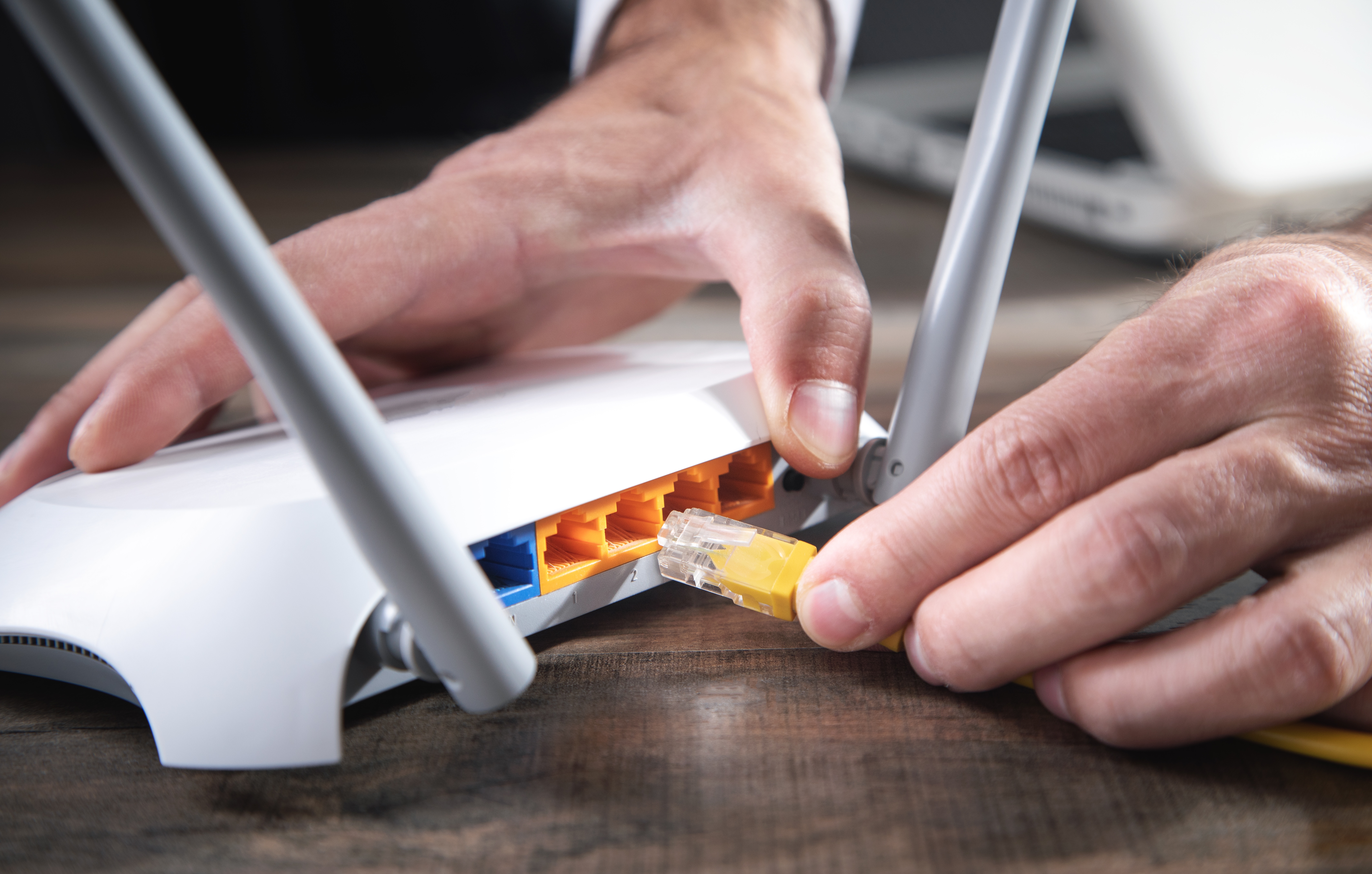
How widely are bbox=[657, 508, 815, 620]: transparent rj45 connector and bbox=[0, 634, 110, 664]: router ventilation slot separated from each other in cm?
22

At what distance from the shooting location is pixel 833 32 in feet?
2.82

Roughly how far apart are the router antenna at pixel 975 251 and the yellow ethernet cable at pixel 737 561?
0.08 m

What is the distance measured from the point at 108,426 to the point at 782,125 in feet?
1.43

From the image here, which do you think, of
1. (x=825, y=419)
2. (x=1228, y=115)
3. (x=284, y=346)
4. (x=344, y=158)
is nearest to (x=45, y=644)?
(x=284, y=346)

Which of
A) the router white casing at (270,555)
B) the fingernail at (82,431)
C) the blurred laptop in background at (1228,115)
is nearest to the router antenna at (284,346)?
the router white casing at (270,555)

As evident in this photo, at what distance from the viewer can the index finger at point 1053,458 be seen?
1.21ft

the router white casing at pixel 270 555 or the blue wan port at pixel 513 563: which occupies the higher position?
the router white casing at pixel 270 555

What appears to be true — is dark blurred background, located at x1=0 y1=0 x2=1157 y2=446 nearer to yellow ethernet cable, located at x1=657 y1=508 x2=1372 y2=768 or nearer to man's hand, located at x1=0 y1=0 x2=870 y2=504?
man's hand, located at x1=0 y1=0 x2=870 y2=504

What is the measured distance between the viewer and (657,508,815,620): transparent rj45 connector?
0.39m

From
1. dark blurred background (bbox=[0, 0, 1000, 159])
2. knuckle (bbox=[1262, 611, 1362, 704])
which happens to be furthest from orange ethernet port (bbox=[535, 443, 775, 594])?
dark blurred background (bbox=[0, 0, 1000, 159])

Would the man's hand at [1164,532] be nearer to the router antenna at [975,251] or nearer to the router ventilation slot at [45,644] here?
the router antenna at [975,251]

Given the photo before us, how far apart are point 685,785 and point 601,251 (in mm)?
438

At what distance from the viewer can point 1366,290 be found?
403mm

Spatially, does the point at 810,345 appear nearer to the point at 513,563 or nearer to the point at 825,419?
the point at 825,419
